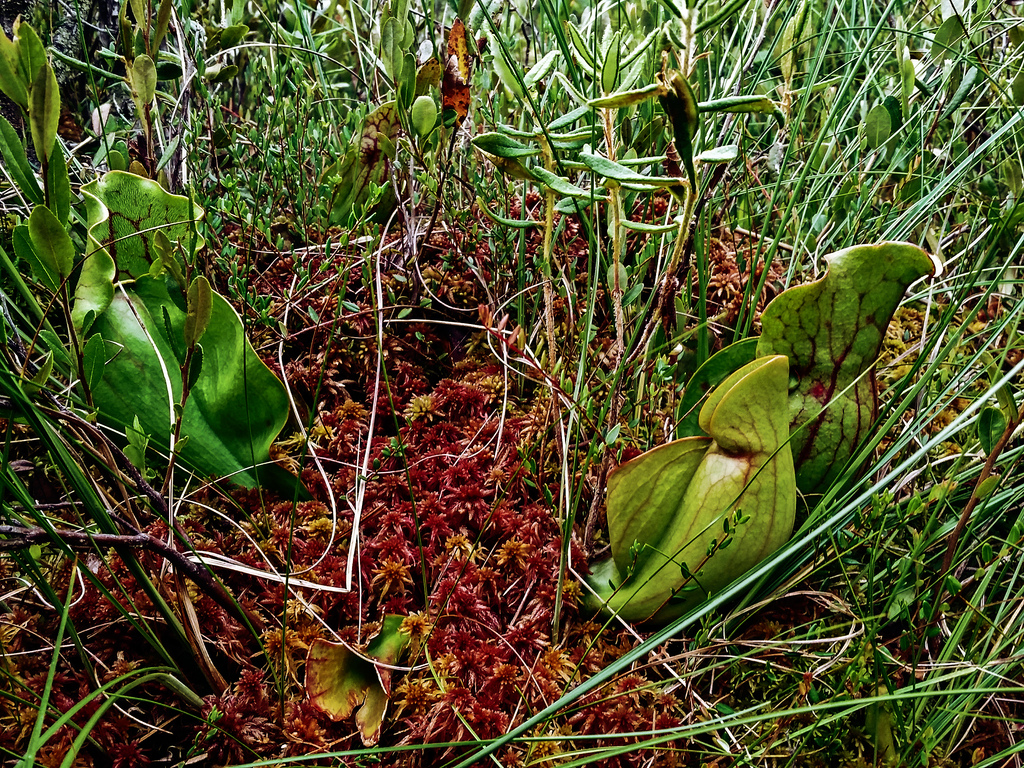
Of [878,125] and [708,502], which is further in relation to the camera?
[878,125]

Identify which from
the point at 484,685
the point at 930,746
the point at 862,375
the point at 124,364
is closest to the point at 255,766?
the point at 484,685

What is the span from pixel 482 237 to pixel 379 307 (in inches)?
16.1

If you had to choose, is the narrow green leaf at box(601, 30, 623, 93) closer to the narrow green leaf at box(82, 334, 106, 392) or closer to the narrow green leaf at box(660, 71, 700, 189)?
the narrow green leaf at box(660, 71, 700, 189)

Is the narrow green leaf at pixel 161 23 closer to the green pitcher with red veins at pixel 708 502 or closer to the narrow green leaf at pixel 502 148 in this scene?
the narrow green leaf at pixel 502 148

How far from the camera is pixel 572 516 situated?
0.84 m

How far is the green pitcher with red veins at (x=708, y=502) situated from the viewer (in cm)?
80

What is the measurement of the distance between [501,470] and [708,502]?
0.34 metres

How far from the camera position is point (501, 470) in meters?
1.06

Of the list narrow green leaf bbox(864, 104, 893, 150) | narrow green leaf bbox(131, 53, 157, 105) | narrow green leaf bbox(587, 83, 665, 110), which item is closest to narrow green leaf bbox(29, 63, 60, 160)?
narrow green leaf bbox(131, 53, 157, 105)

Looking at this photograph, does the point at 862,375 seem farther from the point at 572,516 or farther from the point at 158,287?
the point at 158,287

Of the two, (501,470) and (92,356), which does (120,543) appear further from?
(501,470)

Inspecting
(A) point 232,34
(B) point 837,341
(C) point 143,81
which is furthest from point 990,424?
(A) point 232,34

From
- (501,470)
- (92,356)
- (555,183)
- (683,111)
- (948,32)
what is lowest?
(501,470)

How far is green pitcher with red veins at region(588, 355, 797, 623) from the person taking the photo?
80cm
